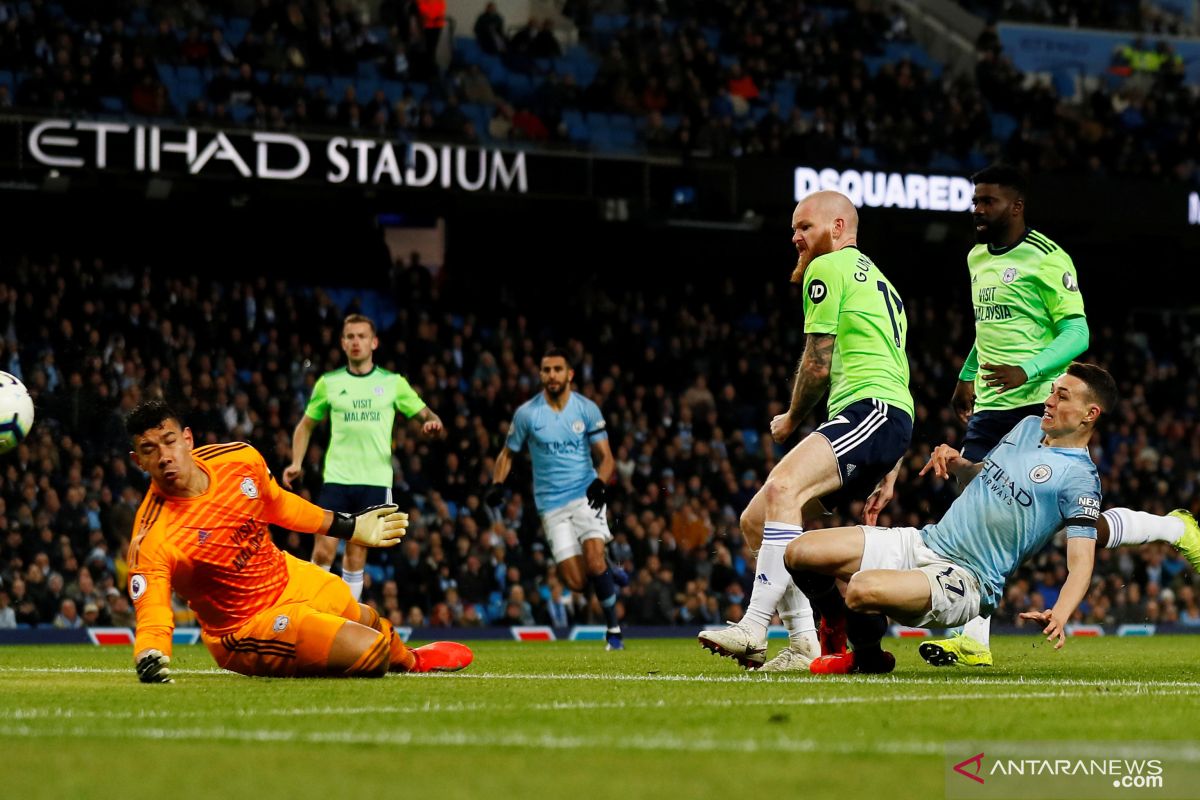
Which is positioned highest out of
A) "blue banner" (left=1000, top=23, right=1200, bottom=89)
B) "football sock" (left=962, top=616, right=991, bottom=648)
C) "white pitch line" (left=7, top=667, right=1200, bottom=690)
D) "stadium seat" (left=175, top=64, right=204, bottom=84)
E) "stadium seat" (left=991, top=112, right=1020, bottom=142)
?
"blue banner" (left=1000, top=23, right=1200, bottom=89)

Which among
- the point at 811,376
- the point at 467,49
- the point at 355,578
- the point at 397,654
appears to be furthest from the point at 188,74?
the point at 811,376

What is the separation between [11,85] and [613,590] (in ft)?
34.5

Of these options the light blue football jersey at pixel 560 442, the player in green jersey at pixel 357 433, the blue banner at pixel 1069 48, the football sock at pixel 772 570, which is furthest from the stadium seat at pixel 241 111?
the blue banner at pixel 1069 48

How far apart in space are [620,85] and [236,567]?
17.5m

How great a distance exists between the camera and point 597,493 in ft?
46.0

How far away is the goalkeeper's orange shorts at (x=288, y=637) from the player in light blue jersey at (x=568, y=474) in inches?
240

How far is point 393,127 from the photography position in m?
21.3

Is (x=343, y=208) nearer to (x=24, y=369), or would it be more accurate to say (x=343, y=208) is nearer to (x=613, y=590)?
(x=24, y=369)

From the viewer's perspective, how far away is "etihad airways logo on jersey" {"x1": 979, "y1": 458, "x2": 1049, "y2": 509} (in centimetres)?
788

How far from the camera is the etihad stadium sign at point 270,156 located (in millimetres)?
19234

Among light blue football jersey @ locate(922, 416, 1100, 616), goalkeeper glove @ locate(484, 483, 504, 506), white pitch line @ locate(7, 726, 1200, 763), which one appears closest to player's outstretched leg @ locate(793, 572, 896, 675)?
light blue football jersey @ locate(922, 416, 1100, 616)

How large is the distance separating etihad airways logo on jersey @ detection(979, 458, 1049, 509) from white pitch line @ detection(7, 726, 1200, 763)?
292cm

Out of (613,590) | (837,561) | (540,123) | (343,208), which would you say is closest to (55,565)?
(613,590)

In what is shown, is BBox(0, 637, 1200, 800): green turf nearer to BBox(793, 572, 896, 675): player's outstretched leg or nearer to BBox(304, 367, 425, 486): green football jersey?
BBox(793, 572, 896, 675): player's outstretched leg
